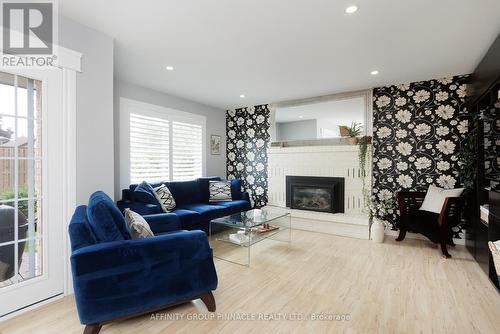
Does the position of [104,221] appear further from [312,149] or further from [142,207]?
[312,149]

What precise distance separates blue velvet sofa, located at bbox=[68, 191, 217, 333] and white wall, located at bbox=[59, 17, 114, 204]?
514 millimetres

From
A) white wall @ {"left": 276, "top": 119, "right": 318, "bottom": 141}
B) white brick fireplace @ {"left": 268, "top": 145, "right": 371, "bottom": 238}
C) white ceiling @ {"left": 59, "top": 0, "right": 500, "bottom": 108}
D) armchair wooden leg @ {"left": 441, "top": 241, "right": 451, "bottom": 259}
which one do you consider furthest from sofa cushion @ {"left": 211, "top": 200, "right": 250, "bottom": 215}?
armchair wooden leg @ {"left": 441, "top": 241, "right": 451, "bottom": 259}

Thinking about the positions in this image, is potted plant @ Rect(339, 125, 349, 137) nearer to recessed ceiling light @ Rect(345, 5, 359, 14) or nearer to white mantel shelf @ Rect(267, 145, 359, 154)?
white mantel shelf @ Rect(267, 145, 359, 154)

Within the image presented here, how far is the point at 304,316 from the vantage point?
1916 mm

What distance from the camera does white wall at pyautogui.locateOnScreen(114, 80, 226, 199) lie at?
3827 mm

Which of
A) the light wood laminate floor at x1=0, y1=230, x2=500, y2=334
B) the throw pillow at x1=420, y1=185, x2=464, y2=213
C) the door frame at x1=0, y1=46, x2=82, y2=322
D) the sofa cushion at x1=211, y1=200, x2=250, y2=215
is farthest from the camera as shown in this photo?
the sofa cushion at x1=211, y1=200, x2=250, y2=215

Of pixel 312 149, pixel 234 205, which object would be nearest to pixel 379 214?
pixel 312 149

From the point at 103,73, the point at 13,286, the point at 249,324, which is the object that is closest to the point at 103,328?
the point at 13,286

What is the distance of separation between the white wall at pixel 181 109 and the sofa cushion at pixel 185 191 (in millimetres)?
828

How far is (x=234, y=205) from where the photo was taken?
4.36m

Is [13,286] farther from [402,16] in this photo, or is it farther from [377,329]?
[402,16]

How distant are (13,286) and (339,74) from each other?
Answer: 4.23m

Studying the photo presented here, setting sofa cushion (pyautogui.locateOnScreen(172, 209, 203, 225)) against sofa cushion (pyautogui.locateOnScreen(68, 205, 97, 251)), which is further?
sofa cushion (pyautogui.locateOnScreen(172, 209, 203, 225))

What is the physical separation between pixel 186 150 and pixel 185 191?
948 mm
